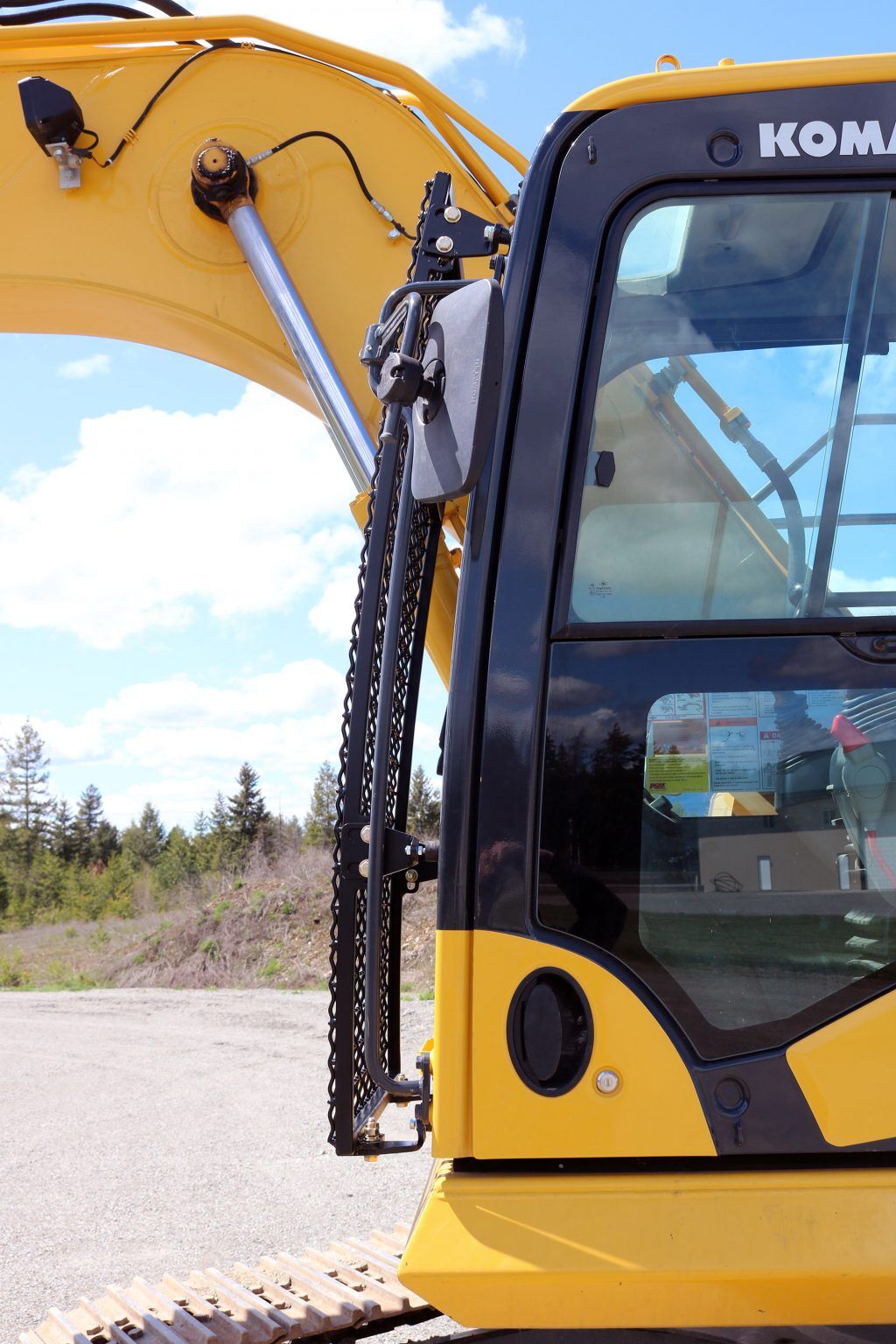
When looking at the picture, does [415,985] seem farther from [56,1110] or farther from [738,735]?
[738,735]

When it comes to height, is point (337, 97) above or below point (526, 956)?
above

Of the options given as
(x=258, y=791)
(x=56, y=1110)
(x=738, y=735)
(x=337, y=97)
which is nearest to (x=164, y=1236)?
(x=56, y=1110)

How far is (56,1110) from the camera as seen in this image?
24.6 ft

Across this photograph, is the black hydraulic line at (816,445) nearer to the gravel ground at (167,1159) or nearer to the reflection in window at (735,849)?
the reflection in window at (735,849)

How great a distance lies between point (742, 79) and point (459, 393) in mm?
789

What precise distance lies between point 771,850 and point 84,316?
7.99 feet

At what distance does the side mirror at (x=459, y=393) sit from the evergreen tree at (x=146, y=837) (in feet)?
203

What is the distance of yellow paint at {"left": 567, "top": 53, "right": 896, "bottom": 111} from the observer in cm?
201

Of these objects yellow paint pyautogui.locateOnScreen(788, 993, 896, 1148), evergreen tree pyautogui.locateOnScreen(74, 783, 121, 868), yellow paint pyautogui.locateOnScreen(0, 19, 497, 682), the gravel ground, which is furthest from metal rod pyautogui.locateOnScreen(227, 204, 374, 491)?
evergreen tree pyautogui.locateOnScreen(74, 783, 121, 868)

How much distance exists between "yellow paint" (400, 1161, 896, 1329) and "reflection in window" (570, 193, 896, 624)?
0.93 meters

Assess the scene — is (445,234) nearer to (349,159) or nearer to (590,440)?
(590,440)

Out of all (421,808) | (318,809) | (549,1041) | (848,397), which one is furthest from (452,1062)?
(318,809)

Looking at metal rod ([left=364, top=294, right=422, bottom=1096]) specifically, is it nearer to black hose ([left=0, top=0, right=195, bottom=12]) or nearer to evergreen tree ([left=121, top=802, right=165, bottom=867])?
black hose ([left=0, top=0, right=195, bottom=12])

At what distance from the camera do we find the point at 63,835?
6072 centimetres
